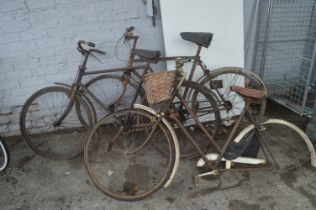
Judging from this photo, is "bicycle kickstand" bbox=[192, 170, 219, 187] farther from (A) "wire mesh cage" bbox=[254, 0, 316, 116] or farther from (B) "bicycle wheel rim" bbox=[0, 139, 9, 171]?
(B) "bicycle wheel rim" bbox=[0, 139, 9, 171]

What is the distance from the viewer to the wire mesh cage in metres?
4.07

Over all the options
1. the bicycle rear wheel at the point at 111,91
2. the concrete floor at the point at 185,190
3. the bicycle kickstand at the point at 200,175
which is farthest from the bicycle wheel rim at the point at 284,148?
the bicycle rear wheel at the point at 111,91

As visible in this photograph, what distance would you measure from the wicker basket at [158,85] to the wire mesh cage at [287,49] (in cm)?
218

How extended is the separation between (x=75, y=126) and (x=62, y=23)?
1.57m

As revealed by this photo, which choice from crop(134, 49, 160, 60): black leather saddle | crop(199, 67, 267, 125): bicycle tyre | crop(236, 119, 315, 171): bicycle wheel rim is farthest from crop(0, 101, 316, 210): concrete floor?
crop(134, 49, 160, 60): black leather saddle

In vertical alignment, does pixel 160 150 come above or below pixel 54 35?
below

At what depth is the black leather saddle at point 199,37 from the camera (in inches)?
129

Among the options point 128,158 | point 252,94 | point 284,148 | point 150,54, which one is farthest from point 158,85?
point 284,148

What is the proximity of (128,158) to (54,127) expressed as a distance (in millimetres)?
1267

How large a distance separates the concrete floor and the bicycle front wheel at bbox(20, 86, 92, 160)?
31 centimetres

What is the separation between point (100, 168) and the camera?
3508 mm

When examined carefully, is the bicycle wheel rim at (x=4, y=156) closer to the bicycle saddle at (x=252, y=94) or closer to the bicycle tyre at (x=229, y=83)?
the bicycle tyre at (x=229, y=83)

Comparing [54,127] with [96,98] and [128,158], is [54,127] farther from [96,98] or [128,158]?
[128,158]

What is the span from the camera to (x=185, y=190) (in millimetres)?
3066
